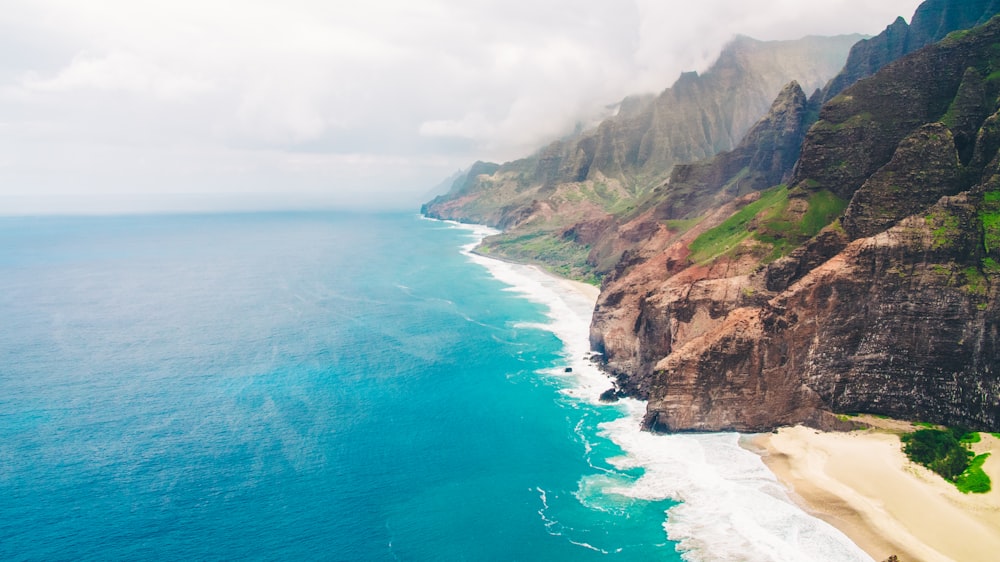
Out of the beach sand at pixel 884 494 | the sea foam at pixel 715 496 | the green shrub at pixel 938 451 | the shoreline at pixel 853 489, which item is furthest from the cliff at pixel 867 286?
the sea foam at pixel 715 496

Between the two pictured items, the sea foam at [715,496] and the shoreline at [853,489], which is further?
the sea foam at [715,496]

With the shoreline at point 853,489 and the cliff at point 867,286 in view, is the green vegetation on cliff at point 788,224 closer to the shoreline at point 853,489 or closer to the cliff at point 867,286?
the cliff at point 867,286

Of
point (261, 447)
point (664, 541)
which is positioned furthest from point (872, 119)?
point (261, 447)

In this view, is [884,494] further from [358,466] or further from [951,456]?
[358,466]

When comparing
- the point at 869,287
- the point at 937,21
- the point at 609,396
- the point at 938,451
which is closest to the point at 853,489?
the point at 938,451

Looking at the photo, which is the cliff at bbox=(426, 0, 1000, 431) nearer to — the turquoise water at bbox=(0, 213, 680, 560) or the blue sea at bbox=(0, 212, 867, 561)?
the blue sea at bbox=(0, 212, 867, 561)

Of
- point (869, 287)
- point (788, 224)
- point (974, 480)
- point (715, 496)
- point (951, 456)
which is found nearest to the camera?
point (974, 480)
